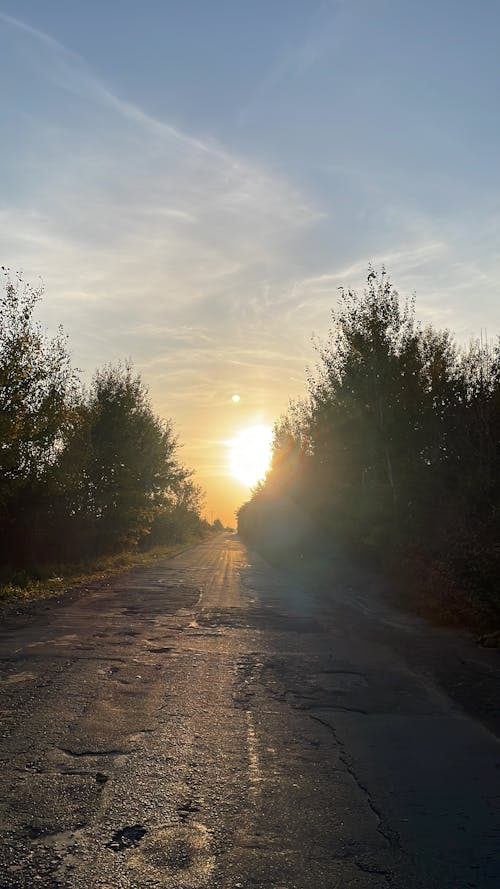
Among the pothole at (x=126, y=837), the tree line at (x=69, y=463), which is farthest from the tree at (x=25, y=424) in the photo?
the pothole at (x=126, y=837)

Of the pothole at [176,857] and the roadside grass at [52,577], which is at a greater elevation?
the pothole at [176,857]

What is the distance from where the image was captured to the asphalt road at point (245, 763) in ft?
12.6

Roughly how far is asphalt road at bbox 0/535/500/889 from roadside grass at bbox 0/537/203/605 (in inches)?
283

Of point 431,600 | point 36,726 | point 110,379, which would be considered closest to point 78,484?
point 110,379

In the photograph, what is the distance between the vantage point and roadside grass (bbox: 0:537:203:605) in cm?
1852

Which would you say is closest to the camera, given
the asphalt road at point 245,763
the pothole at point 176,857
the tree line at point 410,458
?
the pothole at point 176,857

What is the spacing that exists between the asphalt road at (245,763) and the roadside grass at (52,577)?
7.19 meters

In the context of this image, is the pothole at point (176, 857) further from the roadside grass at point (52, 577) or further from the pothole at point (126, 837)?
the roadside grass at point (52, 577)

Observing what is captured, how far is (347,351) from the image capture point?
101 feet

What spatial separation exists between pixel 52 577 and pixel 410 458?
14453mm

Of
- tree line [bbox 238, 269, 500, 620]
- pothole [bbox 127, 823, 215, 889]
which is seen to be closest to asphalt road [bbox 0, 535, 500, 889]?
pothole [bbox 127, 823, 215, 889]

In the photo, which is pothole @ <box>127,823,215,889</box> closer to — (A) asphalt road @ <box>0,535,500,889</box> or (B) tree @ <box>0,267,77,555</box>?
(A) asphalt road @ <box>0,535,500,889</box>

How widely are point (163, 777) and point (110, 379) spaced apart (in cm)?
3581

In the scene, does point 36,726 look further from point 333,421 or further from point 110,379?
point 110,379
